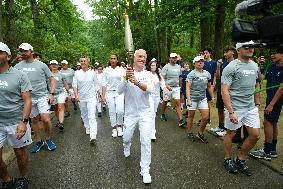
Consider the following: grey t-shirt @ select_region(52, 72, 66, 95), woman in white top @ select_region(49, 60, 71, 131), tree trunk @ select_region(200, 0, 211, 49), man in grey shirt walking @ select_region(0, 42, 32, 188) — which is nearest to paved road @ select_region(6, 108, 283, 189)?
man in grey shirt walking @ select_region(0, 42, 32, 188)

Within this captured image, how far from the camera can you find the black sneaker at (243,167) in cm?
617

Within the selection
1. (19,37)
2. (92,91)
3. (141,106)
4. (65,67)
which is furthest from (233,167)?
(19,37)

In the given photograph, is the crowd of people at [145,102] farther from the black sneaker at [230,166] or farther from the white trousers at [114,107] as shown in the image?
the white trousers at [114,107]

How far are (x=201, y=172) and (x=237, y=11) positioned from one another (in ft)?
10.9

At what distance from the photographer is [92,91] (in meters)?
9.68


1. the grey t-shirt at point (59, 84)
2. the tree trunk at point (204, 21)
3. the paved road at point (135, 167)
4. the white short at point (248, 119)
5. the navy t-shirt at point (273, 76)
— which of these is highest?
the tree trunk at point (204, 21)

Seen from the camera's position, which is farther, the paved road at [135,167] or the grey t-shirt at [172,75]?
the grey t-shirt at [172,75]

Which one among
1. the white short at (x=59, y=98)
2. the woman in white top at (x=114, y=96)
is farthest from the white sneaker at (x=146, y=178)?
the white short at (x=59, y=98)

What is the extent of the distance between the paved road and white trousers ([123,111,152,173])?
331mm

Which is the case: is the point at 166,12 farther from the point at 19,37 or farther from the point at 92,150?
the point at 92,150

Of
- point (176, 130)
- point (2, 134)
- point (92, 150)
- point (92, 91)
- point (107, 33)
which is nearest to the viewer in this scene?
point (2, 134)

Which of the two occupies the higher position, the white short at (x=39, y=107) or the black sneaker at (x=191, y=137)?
the white short at (x=39, y=107)

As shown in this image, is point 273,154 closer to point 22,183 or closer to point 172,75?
point 22,183

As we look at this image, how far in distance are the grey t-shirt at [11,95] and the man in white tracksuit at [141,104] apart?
1.76 m
